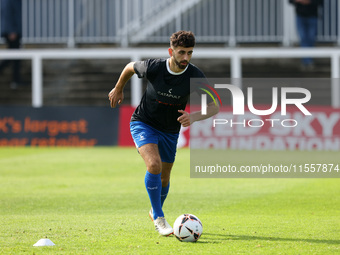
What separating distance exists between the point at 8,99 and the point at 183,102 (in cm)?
1664

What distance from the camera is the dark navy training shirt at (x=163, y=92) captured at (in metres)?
7.39

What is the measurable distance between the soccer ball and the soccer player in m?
0.24

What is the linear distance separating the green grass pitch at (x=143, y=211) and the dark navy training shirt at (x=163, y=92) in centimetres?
122

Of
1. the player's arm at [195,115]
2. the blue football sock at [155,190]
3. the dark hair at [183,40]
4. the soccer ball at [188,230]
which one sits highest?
the dark hair at [183,40]

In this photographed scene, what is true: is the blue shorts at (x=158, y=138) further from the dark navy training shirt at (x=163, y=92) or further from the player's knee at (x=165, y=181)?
the player's knee at (x=165, y=181)

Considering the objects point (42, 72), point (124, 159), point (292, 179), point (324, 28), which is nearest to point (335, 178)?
point (292, 179)

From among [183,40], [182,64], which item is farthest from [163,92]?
[183,40]

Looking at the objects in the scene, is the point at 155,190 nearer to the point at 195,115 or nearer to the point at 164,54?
the point at 195,115

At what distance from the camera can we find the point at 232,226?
299 inches

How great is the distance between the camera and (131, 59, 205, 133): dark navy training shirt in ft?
24.2

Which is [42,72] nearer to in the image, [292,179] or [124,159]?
[124,159]

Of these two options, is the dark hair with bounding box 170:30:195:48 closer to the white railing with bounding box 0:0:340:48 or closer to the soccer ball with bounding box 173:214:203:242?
the soccer ball with bounding box 173:214:203:242
